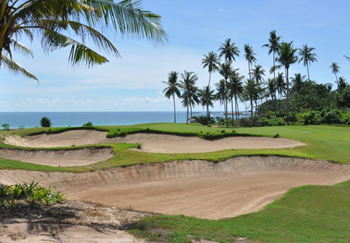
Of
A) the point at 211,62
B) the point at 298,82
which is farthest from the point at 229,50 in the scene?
the point at 298,82

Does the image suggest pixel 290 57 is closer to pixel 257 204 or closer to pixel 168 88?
pixel 168 88

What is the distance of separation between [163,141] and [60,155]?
358 inches

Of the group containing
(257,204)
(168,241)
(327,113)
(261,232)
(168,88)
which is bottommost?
(257,204)

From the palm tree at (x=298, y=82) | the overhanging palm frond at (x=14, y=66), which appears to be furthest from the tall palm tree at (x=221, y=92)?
the overhanging palm frond at (x=14, y=66)

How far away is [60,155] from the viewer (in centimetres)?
2012

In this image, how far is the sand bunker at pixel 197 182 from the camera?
10.9m

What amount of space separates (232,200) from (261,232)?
4.81m

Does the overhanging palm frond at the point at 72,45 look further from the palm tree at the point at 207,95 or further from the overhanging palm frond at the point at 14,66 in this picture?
the palm tree at the point at 207,95

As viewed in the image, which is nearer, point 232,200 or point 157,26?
point 157,26

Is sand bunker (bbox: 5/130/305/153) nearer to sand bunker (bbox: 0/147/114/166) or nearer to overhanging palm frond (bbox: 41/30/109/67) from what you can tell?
sand bunker (bbox: 0/147/114/166)

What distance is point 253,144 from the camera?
2280 centimetres

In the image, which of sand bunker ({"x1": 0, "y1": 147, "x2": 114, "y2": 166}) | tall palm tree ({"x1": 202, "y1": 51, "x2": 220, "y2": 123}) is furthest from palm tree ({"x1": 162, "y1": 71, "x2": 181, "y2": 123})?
sand bunker ({"x1": 0, "y1": 147, "x2": 114, "y2": 166})

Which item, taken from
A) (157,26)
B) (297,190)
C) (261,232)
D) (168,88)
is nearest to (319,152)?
(297,190)

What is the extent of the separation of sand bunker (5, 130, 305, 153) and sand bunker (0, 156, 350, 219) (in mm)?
4653
